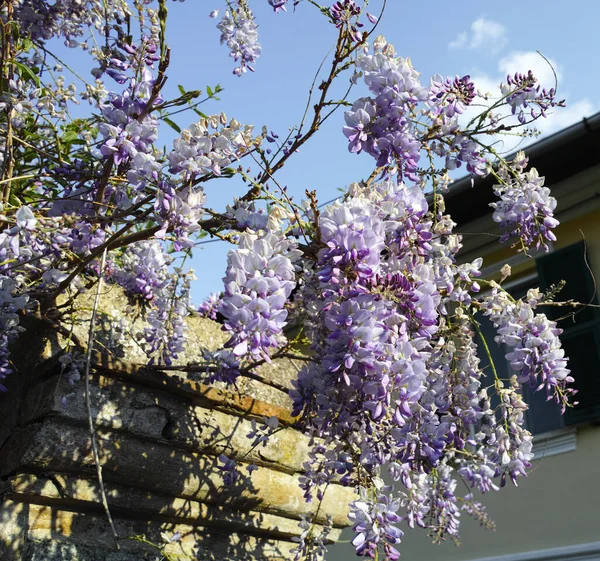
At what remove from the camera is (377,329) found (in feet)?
4.90

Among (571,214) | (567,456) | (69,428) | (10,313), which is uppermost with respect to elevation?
(571,214)

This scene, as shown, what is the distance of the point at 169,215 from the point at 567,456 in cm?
463

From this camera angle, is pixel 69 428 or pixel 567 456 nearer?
pixel 69 428

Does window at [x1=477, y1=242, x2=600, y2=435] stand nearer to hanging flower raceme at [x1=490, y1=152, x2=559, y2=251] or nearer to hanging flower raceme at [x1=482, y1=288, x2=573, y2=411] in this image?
hanging flower raceme at [x1=490, y1=152, x2=559, y2=251]

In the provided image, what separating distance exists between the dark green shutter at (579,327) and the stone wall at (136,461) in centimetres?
336

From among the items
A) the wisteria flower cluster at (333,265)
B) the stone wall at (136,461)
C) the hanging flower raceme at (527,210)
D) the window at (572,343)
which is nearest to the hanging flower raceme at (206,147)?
the wisteria flower cluster at (333,265)

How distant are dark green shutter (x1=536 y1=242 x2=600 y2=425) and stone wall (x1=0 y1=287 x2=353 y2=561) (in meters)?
3.36

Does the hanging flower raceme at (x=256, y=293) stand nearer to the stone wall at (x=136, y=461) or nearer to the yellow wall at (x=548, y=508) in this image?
the stone wall at (x=136, y=461)

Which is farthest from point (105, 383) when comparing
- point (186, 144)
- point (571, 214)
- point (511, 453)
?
point (571, 214)

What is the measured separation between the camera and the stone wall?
5.79 feet

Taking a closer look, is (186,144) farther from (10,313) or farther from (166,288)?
(166,288)

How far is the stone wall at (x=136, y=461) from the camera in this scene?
177cm

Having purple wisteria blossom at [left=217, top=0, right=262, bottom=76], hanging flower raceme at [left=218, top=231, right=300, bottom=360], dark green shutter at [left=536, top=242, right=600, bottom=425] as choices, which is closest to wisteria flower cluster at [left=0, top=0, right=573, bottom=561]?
hanging flower raceme at [left=218, top=231, right=300, bottom=360]

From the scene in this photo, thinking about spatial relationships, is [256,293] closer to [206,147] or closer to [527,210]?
[206,147]
